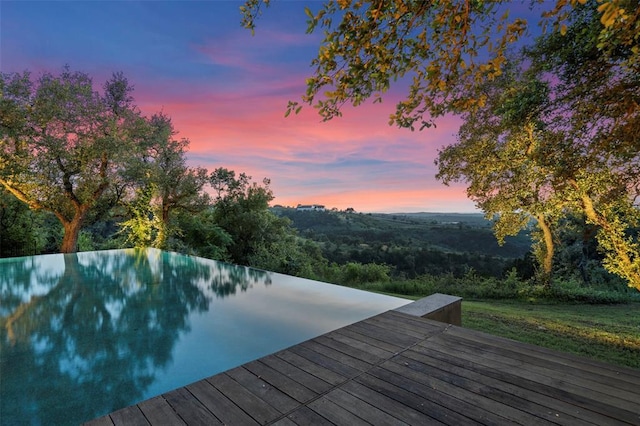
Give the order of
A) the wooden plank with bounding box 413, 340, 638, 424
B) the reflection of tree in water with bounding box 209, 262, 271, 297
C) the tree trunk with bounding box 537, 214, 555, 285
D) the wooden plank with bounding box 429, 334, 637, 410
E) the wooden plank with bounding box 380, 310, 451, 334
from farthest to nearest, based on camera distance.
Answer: the tree trunk with bounding box 537, 214, 555, 285 → the reflection of tree in water with bounding box 209, 262, 271, 297 → the wooden plank with bounding box 380, 310, 451, 334 → the wooden plank with bounding box 429, 334, 637, 410 → the wooden plank with bounding box 413, 340, 638, 424

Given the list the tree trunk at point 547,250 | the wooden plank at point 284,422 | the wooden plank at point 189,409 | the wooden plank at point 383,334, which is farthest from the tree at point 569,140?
the wooden plank at point 189,409

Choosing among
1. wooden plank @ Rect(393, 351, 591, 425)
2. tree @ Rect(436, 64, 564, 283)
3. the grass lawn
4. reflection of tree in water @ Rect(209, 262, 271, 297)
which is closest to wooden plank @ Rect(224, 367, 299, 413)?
wooden plank @ Rect(393, 351, 591, 425)

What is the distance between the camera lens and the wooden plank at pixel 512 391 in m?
1.61

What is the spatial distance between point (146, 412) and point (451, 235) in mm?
27721

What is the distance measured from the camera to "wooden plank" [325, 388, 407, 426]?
5.23ft

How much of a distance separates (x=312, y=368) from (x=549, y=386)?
151cm

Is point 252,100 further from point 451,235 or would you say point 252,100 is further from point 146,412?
point 451,235

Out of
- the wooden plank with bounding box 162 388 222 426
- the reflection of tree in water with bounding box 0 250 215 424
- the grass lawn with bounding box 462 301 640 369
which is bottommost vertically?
the grass lawn with bounding box 462 301 640 369

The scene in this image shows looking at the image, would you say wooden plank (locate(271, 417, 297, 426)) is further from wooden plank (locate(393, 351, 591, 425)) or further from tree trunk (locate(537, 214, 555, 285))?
tree trunk (locate(537, 214, 555, 285))

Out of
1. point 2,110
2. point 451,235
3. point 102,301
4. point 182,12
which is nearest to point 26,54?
point 2,110

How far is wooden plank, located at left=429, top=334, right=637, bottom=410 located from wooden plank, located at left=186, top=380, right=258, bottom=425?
1.63m

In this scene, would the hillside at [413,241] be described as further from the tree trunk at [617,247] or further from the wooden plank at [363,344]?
the wooden plank at [363,344]

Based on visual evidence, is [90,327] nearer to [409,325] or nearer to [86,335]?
[86,335]

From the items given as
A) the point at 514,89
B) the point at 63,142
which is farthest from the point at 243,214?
the point at 514,89
